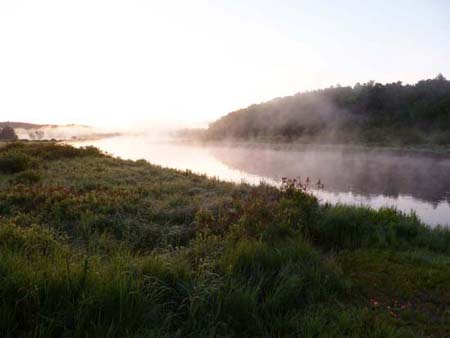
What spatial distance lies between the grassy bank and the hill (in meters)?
46.5

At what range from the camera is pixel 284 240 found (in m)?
5.18

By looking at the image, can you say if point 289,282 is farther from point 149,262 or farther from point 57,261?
point 57,261

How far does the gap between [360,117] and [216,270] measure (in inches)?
2672

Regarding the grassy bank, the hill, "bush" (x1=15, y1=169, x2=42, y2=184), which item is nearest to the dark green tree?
"bush" (x1=15, y1=169, x2=42, y2=184)

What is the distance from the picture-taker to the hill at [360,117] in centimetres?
5272

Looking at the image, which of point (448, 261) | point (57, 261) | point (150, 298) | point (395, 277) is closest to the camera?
point (150, 298)

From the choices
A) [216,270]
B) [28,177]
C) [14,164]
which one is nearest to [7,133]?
[14,164]

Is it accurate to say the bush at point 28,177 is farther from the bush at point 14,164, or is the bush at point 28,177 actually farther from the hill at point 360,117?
the hill at point 360,117

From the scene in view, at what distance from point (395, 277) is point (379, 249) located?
1277 millimetres

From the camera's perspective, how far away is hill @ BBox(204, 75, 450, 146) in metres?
52.7

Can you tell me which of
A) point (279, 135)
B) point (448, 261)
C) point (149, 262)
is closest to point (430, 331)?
point (448, 261)

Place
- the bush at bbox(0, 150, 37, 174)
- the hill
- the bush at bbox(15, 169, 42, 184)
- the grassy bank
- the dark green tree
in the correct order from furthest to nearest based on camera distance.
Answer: the hill, the dark green tree, the bush at bbox(0, 150, 37, 174), the bush at bbox(15, 169, 42, 184), the grassy bank

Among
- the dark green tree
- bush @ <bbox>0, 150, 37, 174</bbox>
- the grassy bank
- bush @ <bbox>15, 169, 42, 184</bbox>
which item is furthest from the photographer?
the dark green tree

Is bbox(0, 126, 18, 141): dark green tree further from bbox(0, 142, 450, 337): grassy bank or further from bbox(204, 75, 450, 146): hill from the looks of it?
bbox(204, 75, 450, 146): hill
